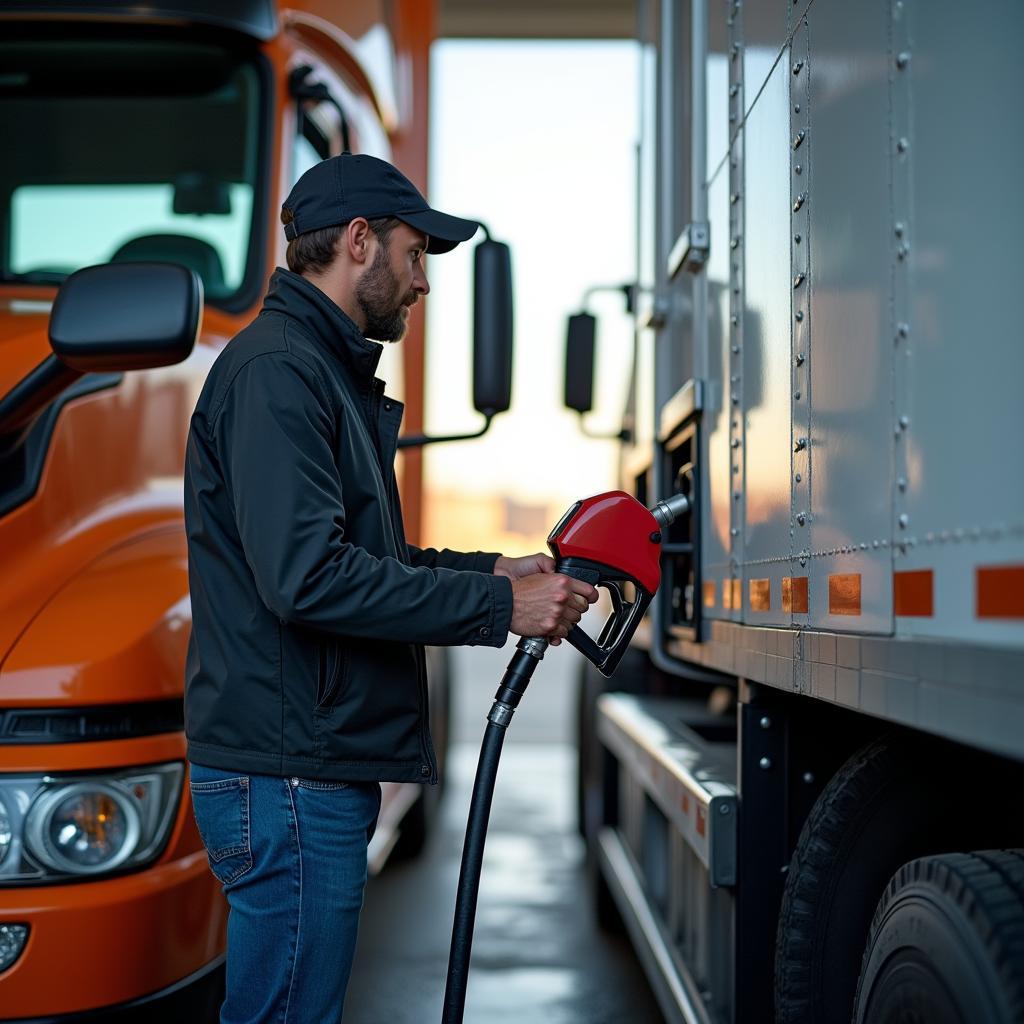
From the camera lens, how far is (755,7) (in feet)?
8.57

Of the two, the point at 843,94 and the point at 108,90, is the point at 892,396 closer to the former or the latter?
the point at 843,94

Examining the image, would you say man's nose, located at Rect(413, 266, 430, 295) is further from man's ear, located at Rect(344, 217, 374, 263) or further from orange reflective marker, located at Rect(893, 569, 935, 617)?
orange reflective marker, located at Rect(893, 569, 935, 617)

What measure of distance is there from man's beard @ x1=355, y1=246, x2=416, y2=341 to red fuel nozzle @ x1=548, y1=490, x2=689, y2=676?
0.46 m

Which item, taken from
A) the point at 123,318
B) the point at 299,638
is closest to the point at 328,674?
the point at 299,638

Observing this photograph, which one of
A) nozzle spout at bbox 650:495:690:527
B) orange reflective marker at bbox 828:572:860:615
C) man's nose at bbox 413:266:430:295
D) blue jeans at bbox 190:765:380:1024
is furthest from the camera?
nozzle spout at bbox 650:495:690:527

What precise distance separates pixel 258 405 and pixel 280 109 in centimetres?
177

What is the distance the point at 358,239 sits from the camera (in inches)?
90.9

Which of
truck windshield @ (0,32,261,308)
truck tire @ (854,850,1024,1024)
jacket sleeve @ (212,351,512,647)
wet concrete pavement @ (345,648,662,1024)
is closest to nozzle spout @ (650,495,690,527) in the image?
jacket sleeve @ (212,351,512,647)

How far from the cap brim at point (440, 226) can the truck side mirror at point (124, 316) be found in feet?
1.46

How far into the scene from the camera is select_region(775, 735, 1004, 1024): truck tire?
217cm

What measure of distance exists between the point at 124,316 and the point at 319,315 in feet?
1.30

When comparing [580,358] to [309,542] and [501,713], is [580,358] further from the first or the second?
[309,542]

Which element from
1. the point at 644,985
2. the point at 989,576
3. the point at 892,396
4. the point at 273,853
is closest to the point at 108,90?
the point at 273,853

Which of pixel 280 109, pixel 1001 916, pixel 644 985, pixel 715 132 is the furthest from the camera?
pixel 644 985
